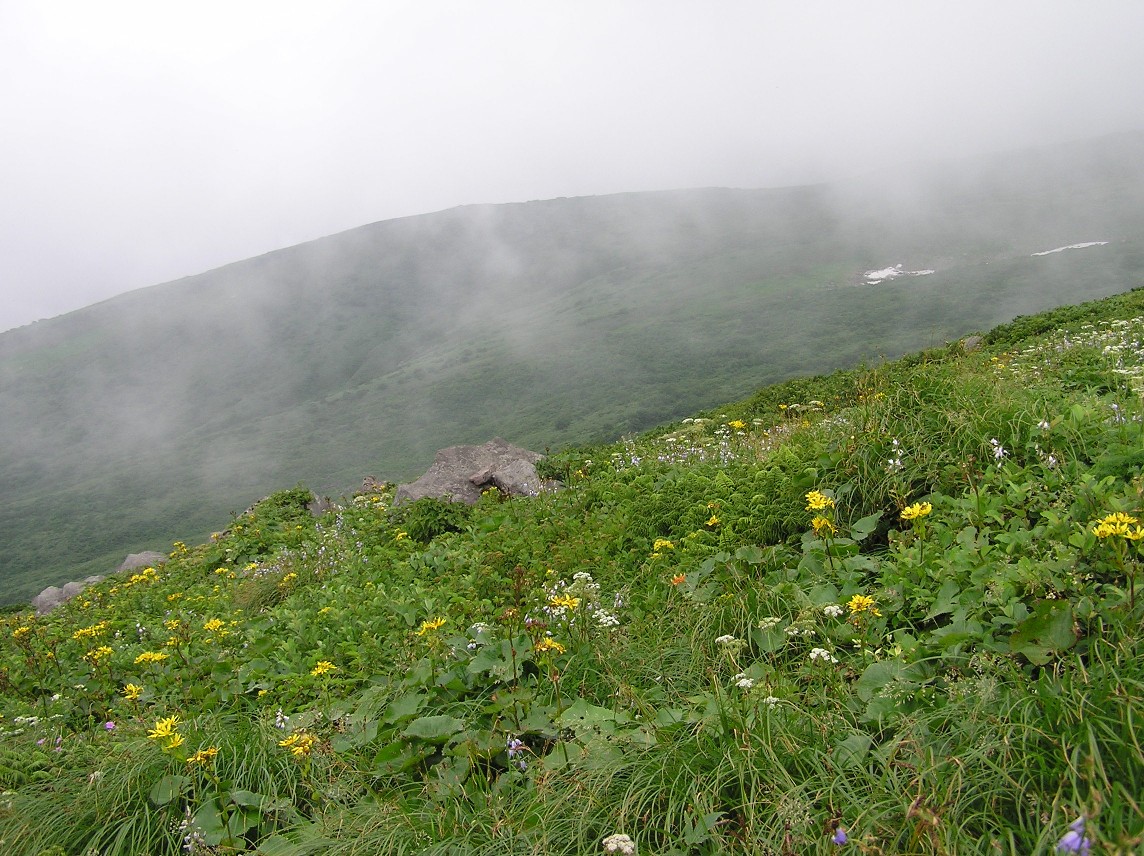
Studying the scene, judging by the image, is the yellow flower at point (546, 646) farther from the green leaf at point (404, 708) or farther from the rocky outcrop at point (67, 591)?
the rocky outcrop at point (67, 591)

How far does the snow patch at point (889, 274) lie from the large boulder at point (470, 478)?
283 feet

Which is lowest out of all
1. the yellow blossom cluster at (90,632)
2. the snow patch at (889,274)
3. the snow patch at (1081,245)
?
the snow patch at (1081,245)

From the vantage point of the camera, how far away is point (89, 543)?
66.7 metres

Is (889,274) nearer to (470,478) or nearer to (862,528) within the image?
(470,478)

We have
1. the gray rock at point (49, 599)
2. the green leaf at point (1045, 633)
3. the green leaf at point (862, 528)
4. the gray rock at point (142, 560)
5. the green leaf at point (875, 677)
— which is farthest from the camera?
the gray rock at point (142, 560)

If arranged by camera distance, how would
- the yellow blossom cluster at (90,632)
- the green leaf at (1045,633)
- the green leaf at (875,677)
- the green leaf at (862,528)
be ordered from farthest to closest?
1. the yellow blossom cluster at (90,632)
2. the green leaf at (862,528)
3. the green leaf at (875,677)
4. the green leaf at (1045,633)

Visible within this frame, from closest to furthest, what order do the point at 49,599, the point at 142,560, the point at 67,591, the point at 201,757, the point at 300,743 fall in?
1. the point at 201,757
2. the point at 300,743
3. the point at 49,599
4. the point at 67,591
5. the point at 142,560

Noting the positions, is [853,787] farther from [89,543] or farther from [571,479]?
[89,543]

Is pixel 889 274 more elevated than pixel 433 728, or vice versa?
pixel 433 728

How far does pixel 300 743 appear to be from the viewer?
3.58 metres

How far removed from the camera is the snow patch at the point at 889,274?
9006 cm

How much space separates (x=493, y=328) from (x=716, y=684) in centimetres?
11182

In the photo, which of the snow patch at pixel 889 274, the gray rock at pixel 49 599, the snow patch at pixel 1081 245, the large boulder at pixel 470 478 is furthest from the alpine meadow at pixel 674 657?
the snow patch at pixel 1081 245

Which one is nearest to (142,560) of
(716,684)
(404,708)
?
(404,708)
